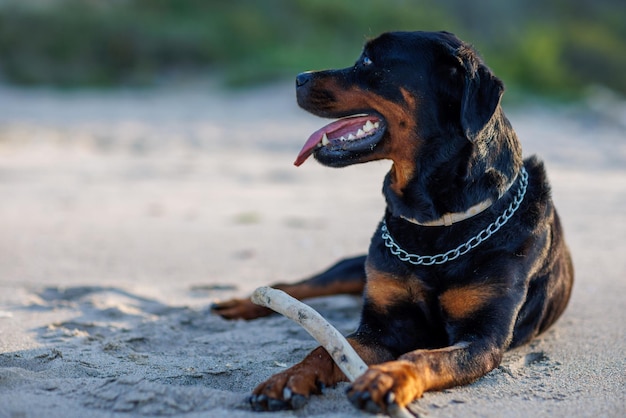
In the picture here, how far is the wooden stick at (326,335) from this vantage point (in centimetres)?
313

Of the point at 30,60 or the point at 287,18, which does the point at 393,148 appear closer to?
the point at 30,60

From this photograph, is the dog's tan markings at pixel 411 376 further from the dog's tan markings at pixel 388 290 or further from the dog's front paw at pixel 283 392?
the dog's tan markings at pixel 388 290

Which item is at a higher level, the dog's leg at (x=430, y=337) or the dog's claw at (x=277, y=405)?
the dog's leg at (x=430, y=337)

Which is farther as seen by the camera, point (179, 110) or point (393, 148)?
point (179, 110)

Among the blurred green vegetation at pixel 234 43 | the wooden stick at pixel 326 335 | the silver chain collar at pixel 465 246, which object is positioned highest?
the blurred green vegetation at pixel 234 43

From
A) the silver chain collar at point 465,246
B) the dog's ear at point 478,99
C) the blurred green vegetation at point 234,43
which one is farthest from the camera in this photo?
the blurred green vegetation at point 234,43

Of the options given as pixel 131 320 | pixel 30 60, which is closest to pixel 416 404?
pixel 131 320

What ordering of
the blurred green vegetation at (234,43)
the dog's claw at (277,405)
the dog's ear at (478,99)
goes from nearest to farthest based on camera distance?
1. the dog's claw at (277,405)
2. the dog's ear at (478,99)
3. the blurred green vegetation at (234,43)

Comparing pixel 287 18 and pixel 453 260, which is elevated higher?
pixel 287 18

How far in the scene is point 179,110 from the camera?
15094 millimetres

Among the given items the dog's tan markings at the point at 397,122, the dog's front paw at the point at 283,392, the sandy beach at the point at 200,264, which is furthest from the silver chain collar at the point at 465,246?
the dog's front paw at the point at 283,392

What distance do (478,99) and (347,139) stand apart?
62cm

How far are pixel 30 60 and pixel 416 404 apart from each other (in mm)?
18220

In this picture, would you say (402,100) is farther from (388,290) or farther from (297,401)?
(297,401)
